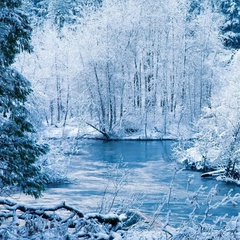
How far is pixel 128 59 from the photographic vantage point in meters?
33.8

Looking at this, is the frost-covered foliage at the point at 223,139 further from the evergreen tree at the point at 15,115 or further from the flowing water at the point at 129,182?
the evergreen tree at the point at 15,115

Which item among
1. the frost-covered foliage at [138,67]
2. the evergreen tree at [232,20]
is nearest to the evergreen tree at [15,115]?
the frost-covered foliage at [138,67]

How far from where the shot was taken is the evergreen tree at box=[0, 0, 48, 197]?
751 centimetres

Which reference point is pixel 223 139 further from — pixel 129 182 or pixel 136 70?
pixel 136 70

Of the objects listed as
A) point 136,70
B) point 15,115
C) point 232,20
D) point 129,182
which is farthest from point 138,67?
point 15,115

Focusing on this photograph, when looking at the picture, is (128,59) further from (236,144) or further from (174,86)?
(236,144)

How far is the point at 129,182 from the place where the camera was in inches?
709

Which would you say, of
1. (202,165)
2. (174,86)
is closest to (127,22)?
(174,86)

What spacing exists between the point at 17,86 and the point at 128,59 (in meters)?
26.4

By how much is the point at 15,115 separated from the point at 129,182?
10.6 metres

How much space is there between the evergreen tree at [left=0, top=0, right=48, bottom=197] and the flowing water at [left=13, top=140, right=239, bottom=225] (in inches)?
100

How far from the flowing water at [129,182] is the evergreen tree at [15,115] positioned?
2.55 m

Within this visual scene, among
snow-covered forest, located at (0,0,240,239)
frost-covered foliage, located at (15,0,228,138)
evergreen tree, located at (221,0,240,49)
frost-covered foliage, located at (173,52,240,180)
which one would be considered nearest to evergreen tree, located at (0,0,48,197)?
frost-covered foliage, located at (173,52,240,180)

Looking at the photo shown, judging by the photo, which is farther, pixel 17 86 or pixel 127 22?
pixel 127 22
